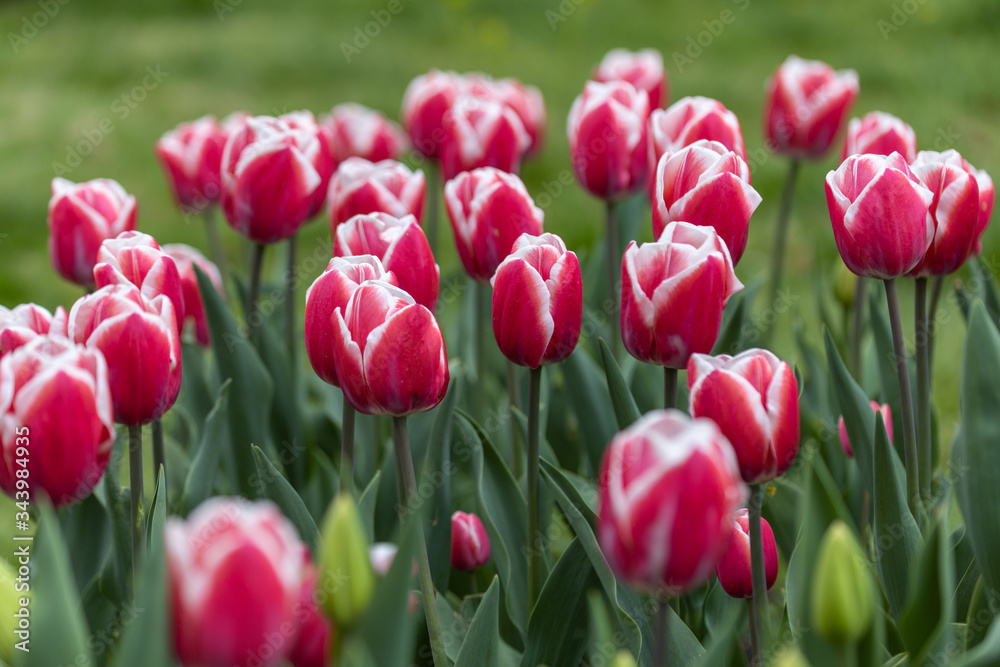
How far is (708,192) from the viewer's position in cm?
114

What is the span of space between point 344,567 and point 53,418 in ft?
1.02

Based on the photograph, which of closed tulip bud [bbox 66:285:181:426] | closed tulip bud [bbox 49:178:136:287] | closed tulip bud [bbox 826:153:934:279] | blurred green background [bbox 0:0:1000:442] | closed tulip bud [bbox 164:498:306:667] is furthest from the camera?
blurred green background [bbox 0:0:1000:442]

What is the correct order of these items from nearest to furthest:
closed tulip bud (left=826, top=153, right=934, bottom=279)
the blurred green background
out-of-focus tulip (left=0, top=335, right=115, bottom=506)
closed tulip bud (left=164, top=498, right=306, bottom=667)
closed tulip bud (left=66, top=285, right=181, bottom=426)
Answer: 1. closed tulip bud (left=164, top=498, right=306, bottom=667)
2. out-of-focus tulip (left=0, top=335, right=115, bottom=506)
3. closed tulip bud (left=66, top=285, right=181, bottom=426)
4. closed tulip bud (left=826, top=153, right=934, bottom=279)
5. the blurred green background

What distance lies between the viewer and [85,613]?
53.7 inches

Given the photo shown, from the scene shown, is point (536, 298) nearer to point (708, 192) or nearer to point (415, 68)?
point (708, 192)

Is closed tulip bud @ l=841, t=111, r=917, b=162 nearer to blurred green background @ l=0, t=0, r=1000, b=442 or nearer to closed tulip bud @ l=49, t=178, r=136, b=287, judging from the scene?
closed tulip bud @ l=49, t=178, r=136, b=287

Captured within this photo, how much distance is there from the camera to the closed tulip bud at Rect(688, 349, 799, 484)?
3.04 feet

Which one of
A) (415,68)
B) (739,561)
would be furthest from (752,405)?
(415,68)

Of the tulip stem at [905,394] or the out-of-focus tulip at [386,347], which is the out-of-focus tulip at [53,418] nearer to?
the out-of-focus tulip at [386,347]

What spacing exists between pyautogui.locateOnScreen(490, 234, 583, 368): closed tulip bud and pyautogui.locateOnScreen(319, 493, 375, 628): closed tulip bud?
413mm

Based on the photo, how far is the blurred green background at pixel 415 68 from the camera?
4.03m

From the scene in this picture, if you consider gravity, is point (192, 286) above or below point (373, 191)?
below

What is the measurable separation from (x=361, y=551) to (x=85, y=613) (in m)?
0.81

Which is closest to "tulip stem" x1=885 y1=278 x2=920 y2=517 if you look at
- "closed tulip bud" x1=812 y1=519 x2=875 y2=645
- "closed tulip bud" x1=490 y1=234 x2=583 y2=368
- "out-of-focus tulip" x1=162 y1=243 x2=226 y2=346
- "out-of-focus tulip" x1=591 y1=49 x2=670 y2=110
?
"closed tulip bud" x1=490 y1=234 x2=583 y2=368
